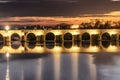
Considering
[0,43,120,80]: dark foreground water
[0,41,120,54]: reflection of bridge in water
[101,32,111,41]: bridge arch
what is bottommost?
[0,43,120,80]: dark foreground water

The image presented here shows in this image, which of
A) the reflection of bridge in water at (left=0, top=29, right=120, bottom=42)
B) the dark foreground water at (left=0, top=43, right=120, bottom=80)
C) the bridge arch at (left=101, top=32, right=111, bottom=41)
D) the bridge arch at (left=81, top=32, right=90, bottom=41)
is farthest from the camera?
the bridge arch at (left=81, top=32, right=90, bottom=41)

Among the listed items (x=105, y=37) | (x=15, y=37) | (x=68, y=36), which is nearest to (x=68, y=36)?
(x=68, y=36)

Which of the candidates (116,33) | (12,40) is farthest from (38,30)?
(116,33)

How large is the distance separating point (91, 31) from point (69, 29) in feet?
10.7

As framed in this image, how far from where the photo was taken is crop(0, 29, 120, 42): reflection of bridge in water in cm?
6109

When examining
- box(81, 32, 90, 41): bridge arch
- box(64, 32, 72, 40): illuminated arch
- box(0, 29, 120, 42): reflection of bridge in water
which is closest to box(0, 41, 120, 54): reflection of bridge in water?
box(0, 29, 120, 42): reflection of bridge in water

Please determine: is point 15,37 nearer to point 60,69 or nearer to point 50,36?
point 50,36

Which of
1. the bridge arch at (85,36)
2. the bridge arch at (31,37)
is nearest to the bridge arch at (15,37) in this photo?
the bridge arch at (31,37)

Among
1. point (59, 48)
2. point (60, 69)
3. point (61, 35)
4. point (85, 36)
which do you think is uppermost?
point (61, 35)

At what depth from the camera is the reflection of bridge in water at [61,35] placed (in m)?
61.1

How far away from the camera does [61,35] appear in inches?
2458

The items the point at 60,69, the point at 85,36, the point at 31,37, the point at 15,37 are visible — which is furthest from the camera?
the point at 15,37

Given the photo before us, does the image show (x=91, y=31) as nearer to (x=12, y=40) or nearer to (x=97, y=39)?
(x=97, y=39)

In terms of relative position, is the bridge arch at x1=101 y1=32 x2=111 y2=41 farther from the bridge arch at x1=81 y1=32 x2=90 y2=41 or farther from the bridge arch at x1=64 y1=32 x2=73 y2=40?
the bridge arch at x1=64 y1=32 x2=73 y2=40
